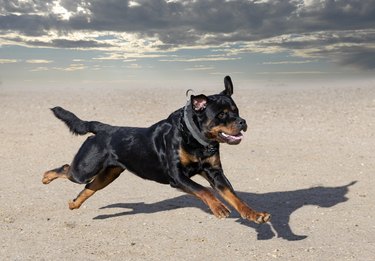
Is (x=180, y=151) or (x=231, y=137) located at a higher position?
(x=231, y=137)

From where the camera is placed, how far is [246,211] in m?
6.38

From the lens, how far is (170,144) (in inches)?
276

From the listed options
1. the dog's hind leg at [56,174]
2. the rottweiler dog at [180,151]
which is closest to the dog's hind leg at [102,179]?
the rottweiler dog at [180,151]

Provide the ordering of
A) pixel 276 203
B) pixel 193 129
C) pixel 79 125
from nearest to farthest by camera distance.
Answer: pixel 193 129 < pixel 79 125 < pixel 276 203

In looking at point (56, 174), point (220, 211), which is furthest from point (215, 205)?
point (56, 174)

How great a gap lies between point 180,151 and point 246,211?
44.2 inches

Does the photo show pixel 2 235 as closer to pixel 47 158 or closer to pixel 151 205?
pixel 151 205

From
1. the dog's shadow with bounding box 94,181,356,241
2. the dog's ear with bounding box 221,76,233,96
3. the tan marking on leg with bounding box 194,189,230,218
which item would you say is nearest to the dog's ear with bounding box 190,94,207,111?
the dog's ear with bounding box 221,76,233,96

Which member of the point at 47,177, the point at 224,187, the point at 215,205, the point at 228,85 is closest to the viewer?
the point at 215,205

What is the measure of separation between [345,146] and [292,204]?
6108 mm

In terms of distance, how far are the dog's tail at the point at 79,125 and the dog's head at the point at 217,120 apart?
2040mm

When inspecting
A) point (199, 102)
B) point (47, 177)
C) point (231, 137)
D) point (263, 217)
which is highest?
point (199, 102)

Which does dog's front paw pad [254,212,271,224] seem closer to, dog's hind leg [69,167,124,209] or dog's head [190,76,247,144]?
dog's head [190,76,247,144]

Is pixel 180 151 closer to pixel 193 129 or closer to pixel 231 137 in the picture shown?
pixel 193 129
